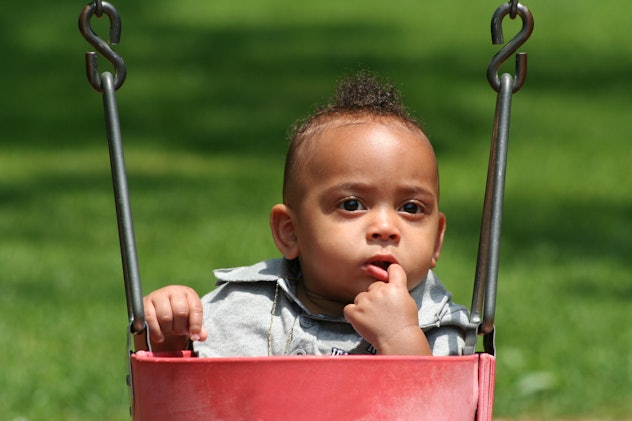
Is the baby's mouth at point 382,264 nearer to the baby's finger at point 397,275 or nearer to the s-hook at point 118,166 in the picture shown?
the baby's finger at point 397,275

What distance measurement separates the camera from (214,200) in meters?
10.7

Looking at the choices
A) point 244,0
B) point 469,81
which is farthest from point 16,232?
point 244,0

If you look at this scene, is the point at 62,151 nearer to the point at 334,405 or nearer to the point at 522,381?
the point at 522,381

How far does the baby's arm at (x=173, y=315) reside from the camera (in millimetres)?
3045

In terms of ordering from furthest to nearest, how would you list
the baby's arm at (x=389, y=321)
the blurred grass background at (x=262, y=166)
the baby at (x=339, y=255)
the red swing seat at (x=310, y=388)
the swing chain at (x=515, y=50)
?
the blurred grass background at (x=262, y=166), the baby at (x=339, y=255), the swing chain at (x=515, y=50), the baby's arm at (x=389, y=321), the red swing seat at (x=310, y=388)

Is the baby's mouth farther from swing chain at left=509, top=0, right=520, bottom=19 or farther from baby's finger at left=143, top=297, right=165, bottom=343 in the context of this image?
swing chain at left=509, top=0, right=520, bottom=19

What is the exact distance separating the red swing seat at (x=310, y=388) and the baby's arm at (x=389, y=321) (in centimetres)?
20

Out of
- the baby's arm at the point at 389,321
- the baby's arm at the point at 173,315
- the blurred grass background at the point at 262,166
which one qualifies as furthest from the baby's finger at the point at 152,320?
the blurred grass background at the point at 262,166

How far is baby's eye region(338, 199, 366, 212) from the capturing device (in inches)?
122

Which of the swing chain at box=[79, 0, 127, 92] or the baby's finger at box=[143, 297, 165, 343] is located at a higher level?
the swing chain at box=[79, 0, 127, 92]

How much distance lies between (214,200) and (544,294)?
387 centimetres

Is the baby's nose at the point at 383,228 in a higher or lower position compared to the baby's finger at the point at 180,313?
higher

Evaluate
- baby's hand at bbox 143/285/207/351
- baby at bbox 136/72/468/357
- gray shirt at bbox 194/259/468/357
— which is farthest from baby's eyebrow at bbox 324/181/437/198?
baby's hand at bbox 143/285/207/351

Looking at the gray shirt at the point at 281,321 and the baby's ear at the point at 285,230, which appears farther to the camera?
the baby's ear at the point at 285,230
